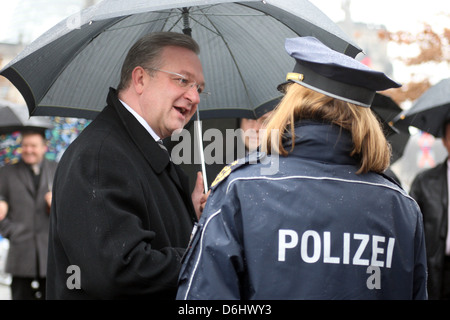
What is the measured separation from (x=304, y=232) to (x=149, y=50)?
4.66ft

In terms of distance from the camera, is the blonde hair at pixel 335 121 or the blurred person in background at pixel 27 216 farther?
the blurred person in background at pixel 27 216

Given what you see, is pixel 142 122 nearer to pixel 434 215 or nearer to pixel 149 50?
pixel 149 50

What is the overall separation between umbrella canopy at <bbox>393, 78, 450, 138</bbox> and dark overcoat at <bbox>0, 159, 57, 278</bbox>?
376cm

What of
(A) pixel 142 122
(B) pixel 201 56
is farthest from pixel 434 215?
(A) pixel 142 122

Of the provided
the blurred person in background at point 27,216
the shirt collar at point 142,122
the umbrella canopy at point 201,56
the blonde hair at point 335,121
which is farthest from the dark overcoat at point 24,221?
the blonde hair at point 335,121

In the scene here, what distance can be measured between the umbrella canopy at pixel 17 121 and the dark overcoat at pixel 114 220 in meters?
4.23

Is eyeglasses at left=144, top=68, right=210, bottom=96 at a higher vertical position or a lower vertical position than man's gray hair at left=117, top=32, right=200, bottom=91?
lower

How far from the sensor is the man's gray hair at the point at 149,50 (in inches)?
121

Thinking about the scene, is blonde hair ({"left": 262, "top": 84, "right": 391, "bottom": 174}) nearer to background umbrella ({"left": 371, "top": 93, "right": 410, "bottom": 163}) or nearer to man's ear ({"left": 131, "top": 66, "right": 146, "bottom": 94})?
man's ear ({"left": 131, "top": 66, "right": 146, "bottom": 94})

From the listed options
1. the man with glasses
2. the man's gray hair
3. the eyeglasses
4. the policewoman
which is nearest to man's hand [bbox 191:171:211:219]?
the man with glasses

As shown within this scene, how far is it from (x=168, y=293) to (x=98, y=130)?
31.4 inches

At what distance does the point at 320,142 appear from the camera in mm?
2172

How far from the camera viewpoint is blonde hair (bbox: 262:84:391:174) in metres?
2.20

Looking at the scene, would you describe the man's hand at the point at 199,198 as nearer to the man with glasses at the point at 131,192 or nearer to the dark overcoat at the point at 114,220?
the man with glasses at the point at 131,192
